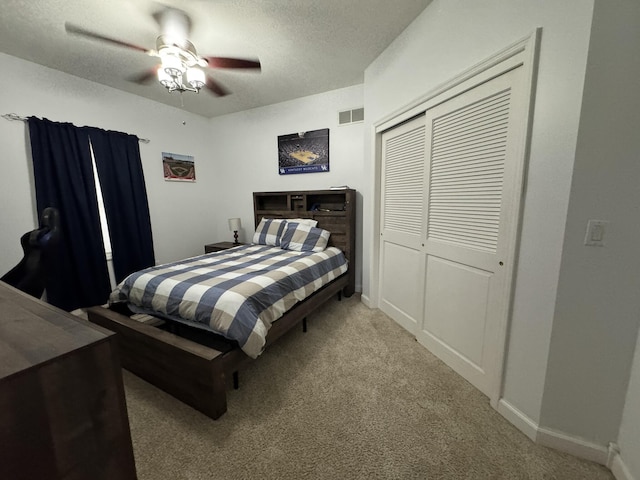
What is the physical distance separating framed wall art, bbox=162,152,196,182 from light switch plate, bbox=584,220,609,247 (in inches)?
172

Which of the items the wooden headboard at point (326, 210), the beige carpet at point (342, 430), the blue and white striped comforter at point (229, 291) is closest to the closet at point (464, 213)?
the beige carpet at point (342, 430)

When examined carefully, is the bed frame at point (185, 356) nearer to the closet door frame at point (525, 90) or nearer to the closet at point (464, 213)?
the closet at point (464, 213)

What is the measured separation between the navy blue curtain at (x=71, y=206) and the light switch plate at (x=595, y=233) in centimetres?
409

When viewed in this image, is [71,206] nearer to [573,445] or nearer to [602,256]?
[602,256]

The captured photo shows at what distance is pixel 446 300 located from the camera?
1.89 m

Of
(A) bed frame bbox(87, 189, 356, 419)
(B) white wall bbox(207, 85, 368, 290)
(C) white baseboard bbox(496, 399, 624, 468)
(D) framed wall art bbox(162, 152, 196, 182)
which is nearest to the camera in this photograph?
(C) white baseboard bbox(496, 399, 624, 468)

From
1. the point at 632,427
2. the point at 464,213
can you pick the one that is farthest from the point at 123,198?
the point at 632,427

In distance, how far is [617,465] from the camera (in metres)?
1.14

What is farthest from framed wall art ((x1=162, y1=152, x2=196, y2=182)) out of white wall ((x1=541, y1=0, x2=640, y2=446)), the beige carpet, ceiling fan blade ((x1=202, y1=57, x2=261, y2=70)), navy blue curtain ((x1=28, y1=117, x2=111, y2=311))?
white wall ((x1=541, y1=0, x2=640, y2=446))

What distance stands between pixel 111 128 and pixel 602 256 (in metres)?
4.52

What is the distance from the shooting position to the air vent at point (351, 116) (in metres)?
3.17

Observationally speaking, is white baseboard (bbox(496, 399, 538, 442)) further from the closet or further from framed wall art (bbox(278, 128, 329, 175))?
framed wall art (bbox(278, 128, 329, 175))

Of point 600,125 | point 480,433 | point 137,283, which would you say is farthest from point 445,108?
point 137,283

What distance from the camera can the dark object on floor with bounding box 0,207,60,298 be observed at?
5.00 ft
